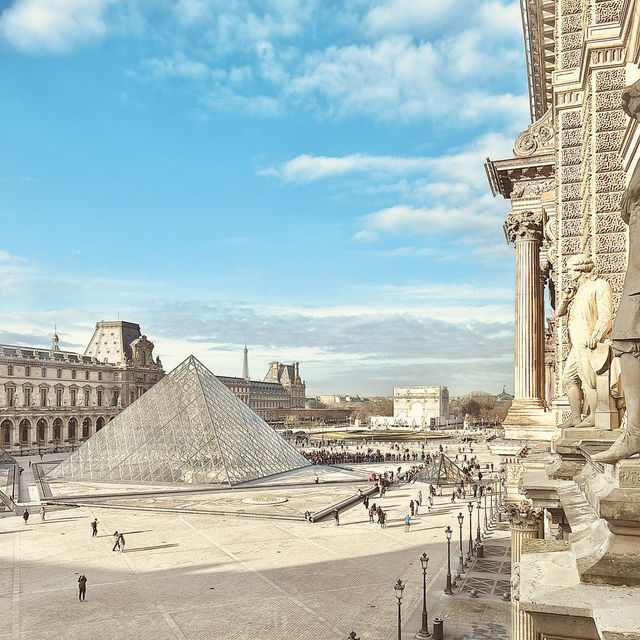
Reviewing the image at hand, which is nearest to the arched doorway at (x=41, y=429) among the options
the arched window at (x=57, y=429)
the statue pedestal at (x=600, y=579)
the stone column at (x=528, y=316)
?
the arched window at (x=57, y=429)

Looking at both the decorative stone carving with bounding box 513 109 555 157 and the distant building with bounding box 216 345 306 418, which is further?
the distant building with bounding box 216 345 306 418

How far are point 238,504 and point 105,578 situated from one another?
14.8 meters

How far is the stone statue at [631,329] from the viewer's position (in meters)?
3.55

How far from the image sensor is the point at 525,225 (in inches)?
773

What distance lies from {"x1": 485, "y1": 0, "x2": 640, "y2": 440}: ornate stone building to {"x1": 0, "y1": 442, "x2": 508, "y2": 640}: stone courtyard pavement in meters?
6.06

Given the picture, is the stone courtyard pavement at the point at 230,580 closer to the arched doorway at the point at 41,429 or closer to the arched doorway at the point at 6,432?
the arched doorway at the point at 6,432

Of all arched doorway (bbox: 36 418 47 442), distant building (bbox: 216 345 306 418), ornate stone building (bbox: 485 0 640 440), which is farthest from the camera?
distant building (bbox: 216 345 306 418)

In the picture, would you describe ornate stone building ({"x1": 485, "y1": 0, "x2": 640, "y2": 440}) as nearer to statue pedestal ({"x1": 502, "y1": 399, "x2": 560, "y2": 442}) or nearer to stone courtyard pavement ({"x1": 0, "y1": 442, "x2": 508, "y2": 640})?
statue pedestal ({"x1": 502, "y1": 399, "x2": 560, "y2": 442})

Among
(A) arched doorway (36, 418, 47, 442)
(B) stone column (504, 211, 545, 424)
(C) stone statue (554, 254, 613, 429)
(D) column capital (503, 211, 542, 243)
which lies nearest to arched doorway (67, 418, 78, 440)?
(A) arched doorway (36, 418, 47, 442)

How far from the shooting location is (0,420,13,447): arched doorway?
73.4 m

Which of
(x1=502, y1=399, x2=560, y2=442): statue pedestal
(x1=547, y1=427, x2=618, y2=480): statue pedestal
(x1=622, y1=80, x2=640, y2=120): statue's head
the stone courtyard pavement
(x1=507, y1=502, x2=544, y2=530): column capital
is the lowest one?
the stone courtyard pavement

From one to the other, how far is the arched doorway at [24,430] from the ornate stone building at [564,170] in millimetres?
68724

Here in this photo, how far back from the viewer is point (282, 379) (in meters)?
180

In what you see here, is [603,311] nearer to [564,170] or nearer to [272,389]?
[564,170]
